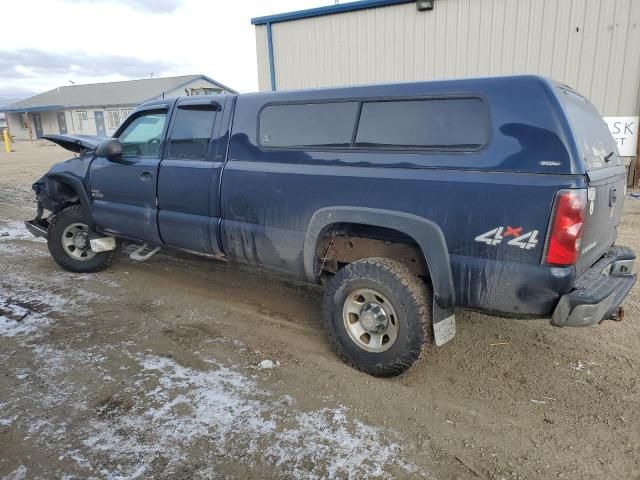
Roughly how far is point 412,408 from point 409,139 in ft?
5.65

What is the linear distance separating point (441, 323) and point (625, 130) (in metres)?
8.73

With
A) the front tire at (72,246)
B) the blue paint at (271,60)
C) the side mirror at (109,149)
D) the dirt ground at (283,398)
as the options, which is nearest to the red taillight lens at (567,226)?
the dirt ground at (283,398)

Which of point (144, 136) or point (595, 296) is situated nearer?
point (595, 296)

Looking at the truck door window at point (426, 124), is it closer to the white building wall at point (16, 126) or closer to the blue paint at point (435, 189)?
the blue paint at point (435, 189)

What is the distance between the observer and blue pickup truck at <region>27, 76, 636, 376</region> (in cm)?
259

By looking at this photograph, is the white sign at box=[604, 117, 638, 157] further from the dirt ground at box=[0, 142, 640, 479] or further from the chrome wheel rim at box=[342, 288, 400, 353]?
the chrome wheel rim at box=[342, 288, 400, 353]

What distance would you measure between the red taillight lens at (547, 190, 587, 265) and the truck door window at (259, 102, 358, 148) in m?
1.43

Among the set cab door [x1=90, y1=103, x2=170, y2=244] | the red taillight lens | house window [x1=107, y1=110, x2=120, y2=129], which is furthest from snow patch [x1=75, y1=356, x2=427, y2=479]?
house window [x1=107, y1=110, x2=120, y2=129]

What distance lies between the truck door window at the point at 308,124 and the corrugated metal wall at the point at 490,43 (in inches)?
293

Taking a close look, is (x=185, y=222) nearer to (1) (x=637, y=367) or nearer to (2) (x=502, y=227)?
(2) (x=502, y=227)

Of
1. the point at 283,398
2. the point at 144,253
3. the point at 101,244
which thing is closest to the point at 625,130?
the point at 144,253

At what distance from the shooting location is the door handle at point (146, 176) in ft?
14.6

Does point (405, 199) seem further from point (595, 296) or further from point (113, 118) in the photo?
point (113, 118)

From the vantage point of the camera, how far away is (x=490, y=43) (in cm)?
958
